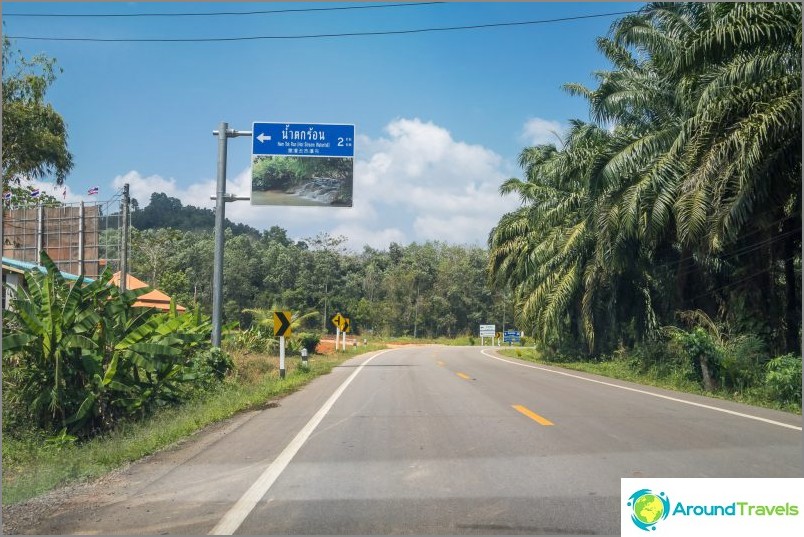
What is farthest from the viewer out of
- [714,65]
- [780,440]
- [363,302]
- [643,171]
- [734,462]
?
[363,302]

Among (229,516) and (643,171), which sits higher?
(643,171)

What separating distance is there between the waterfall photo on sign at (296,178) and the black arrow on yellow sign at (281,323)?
3471 millimetres

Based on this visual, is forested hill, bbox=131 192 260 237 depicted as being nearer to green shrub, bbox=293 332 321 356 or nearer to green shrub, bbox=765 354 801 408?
green shrub, bbox=293 332 321 356

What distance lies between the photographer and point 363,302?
8406cm

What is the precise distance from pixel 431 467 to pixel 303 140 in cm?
1360

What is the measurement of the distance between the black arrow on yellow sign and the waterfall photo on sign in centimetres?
347

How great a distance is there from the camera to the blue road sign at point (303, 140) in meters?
20.1

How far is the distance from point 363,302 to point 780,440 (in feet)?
246

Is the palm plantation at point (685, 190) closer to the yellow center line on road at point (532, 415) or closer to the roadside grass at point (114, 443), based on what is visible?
the yellow center line on road at point (532, 415)

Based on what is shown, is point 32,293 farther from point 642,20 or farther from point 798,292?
point 798,292

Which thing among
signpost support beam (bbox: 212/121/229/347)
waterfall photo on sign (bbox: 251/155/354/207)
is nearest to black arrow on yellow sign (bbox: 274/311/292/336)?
signpost support beam (bbox: 212/121/229/347)

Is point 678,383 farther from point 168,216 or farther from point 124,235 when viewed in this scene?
point 168,216

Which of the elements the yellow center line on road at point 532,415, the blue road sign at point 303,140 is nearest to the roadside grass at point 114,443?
the yellow center line on road at point 532,415

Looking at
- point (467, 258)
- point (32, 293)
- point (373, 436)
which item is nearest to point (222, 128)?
point (32, 293)
